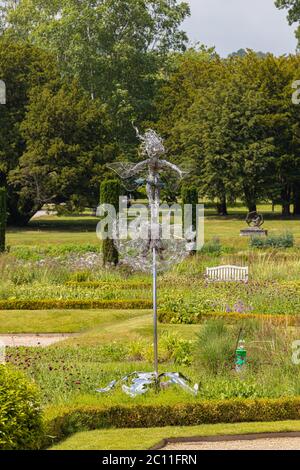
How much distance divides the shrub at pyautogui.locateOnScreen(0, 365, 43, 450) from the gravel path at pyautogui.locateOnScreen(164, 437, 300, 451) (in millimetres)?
1540

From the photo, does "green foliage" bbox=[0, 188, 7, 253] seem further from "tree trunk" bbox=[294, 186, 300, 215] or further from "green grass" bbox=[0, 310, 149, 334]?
"tree trunk" bbox=[294, 186, 300, 215]

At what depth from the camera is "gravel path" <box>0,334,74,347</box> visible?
17252 millimetres

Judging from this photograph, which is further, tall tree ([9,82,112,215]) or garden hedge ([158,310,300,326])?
tall tree ([9,82,112,215])

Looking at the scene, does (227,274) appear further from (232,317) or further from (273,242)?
(273,242)

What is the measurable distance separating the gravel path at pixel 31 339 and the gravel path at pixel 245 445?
742 cm

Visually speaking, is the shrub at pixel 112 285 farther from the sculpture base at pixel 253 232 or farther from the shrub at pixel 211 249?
the sculpture base at pixel 253 232

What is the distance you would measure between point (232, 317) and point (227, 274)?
613 cm

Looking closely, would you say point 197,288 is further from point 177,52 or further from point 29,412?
point 177,52

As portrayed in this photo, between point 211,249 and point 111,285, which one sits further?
point 211,249

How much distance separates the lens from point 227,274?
933 inches

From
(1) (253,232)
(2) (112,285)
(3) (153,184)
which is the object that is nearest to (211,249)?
(2) (112,285)

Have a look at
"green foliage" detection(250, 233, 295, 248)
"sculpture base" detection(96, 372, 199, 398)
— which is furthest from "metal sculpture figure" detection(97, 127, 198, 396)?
"green foliage" detection(250, 233, 295, 248)

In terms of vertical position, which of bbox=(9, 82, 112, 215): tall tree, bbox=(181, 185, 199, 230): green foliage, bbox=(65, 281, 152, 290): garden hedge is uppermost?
bbox=(9, 82, 112, 215): tall tree

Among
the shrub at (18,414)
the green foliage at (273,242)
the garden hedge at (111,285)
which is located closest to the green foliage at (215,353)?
the shrub at (18,414)
